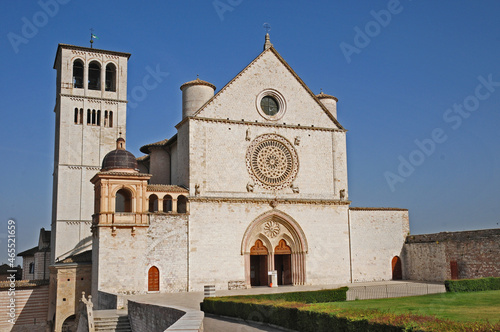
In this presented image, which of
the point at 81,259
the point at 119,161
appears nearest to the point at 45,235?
the point at 81,259

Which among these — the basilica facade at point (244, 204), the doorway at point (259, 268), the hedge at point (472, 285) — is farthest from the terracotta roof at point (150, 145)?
the hedge at point (472, 285)

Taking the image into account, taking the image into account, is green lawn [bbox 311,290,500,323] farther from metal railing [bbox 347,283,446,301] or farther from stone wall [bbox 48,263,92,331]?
stone wall [bbox 48,263,92,331]

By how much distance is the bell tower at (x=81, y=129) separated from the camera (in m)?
42.4

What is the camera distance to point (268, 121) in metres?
38.5

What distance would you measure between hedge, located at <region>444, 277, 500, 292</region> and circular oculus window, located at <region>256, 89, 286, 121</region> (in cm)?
1706

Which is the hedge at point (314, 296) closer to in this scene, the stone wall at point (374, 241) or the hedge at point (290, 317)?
the hedge at point (290, 317)

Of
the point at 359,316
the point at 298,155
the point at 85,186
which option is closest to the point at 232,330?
the point at 359,316

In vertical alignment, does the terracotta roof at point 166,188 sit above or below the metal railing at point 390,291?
above

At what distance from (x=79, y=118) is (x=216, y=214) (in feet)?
56.7

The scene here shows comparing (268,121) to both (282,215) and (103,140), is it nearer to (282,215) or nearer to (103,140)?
(282,215)

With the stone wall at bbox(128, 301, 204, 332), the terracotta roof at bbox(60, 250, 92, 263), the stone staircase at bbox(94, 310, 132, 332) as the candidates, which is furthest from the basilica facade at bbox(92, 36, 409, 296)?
the stone wall at bbox(128, 301, 204, 332)

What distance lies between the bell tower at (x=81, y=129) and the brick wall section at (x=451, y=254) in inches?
1036

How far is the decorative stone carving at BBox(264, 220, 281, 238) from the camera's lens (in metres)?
37.5

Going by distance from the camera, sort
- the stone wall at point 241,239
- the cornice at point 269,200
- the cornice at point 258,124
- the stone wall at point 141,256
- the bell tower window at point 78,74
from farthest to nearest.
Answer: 1. the bell tower window at point 78,74
2. the cornice at point 258,124
3. the cornice at point 269,200
4. the stone wall at point 241,239
5. the stone wall at point 141,256
